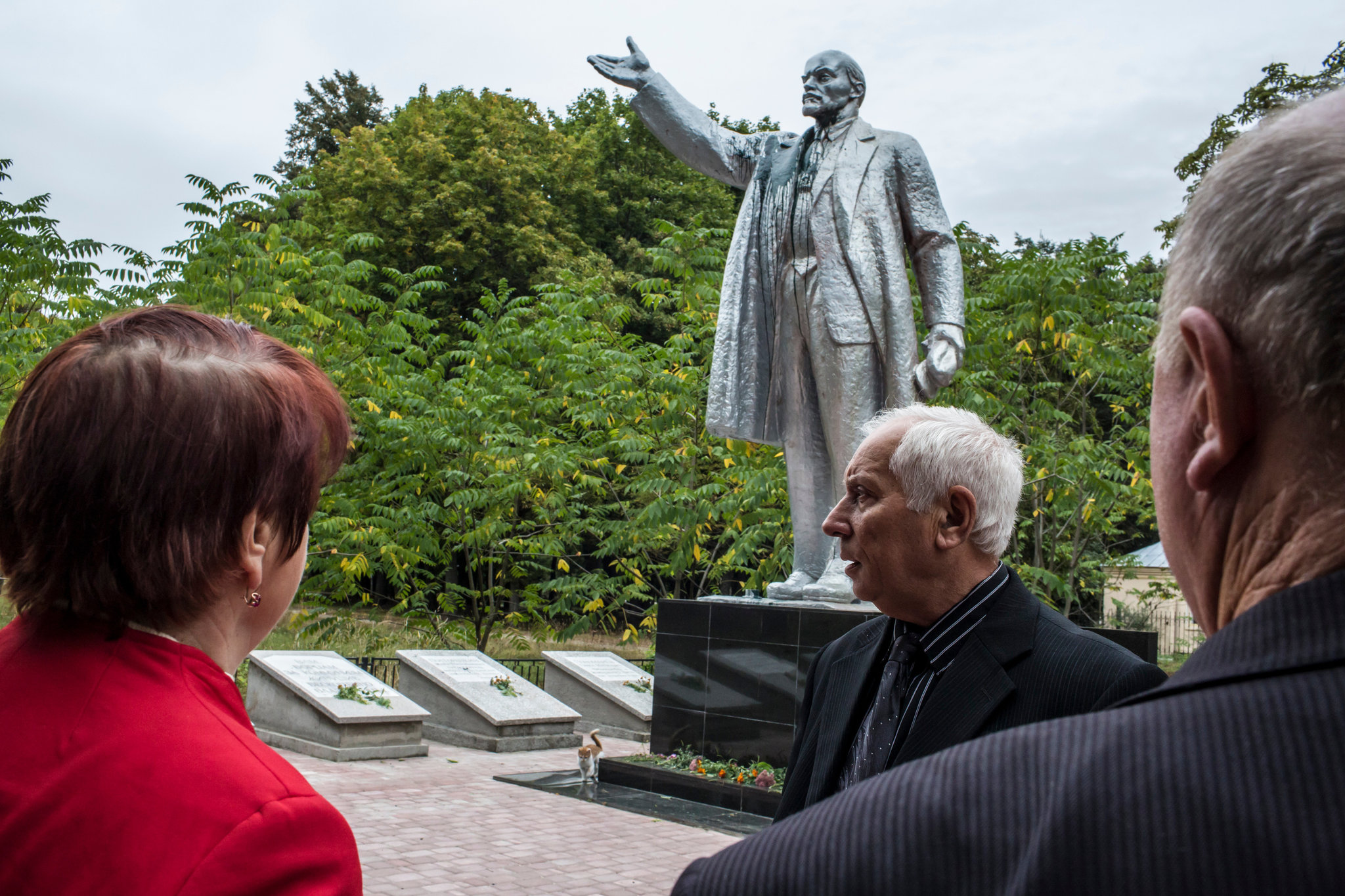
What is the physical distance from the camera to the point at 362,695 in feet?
32.9

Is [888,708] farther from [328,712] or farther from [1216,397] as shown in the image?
[328,712]

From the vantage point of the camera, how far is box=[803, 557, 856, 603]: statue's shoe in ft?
25.3

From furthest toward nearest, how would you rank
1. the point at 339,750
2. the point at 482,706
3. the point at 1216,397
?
the point at 482,706
the point at 339,750
the point at 1216,397

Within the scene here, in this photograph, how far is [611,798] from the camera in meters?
7.98

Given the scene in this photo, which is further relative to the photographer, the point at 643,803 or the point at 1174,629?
the point at 1174,629

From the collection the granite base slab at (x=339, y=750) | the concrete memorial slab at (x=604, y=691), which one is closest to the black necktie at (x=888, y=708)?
the granite base slab at (x=339, y=750)

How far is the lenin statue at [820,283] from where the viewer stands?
25.7 feet

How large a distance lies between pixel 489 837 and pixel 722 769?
1.73 m

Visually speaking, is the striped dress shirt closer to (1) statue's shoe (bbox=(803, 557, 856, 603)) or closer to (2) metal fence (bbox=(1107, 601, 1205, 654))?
(1) statue's shoe (bbox=(803, 557, 856, 603))

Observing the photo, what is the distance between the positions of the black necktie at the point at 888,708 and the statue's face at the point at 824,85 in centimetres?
593

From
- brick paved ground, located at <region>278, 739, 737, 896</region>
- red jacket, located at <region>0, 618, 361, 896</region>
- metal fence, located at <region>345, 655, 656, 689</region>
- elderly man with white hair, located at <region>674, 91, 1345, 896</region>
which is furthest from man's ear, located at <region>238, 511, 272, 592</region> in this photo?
metal fence, located at <region>345, 655, 656, 689</region>

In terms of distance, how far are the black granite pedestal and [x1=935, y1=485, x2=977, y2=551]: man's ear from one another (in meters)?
4.38

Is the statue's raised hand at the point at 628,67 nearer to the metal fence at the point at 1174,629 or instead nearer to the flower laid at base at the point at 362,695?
the flower laid at base at the point at 362,695

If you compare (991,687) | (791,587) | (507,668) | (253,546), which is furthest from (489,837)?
(507,668)
